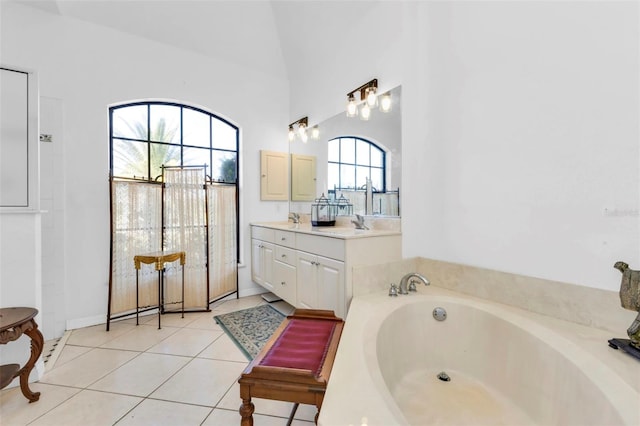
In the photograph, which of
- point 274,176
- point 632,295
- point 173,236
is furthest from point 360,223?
point 173,236

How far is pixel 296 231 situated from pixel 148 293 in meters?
1.73

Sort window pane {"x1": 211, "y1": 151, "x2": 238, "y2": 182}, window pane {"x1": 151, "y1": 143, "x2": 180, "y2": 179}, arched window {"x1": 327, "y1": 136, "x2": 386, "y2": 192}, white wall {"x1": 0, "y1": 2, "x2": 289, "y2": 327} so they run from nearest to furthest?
white wall {"x1": 0, "y1": 2, "x2": 289, "y2": 327}, arched window {"x1": 327, "y1": 136, "x2": 386, "y2": 192}, window pane {"x1": 151, "y1": 143, "x2": 180, "y2": 179}, window pane {"x1": 211, "y1": 151, "x2": 238, "y2": 182}

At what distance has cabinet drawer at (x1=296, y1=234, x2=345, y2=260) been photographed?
2006 millimetres

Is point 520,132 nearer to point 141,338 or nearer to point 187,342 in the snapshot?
point 187,342

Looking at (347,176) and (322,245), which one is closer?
(322,245)

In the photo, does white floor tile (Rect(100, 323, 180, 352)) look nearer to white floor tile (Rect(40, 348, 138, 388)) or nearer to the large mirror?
white floor tile (Rect(40, 348, 138, 388))

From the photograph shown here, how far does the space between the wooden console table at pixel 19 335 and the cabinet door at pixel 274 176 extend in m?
2.32

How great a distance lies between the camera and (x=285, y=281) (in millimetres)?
2752

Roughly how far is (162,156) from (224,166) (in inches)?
26.3

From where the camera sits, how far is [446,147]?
6.75 ft

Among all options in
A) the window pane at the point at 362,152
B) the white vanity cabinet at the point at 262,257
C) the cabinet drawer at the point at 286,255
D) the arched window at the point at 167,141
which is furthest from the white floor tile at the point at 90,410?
the window pane at the point at 362,152

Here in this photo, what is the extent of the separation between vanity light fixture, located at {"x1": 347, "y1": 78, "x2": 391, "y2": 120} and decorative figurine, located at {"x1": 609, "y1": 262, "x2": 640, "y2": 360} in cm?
180

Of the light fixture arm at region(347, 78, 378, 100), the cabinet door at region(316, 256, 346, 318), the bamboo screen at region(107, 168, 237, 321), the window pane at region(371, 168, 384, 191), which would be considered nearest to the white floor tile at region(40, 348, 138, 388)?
the bamboo screen at region(107, 168, 237, 321)

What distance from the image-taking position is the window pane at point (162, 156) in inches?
116
